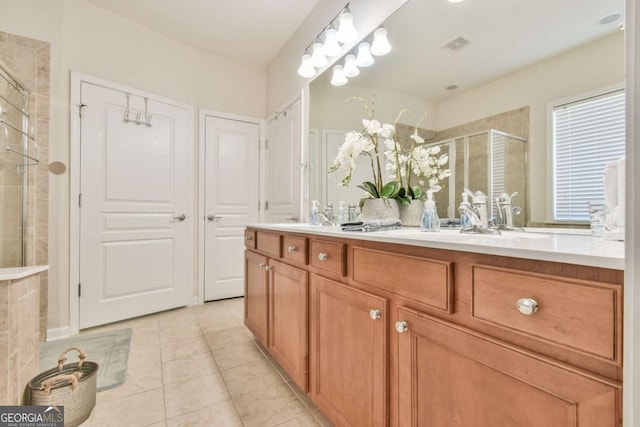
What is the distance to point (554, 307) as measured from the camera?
545mm

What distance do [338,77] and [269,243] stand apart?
1.24 metres

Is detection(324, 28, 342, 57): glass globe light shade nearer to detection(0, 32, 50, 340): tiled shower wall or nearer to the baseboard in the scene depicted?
detection(0, 32, 50, 340): tiled shower wall

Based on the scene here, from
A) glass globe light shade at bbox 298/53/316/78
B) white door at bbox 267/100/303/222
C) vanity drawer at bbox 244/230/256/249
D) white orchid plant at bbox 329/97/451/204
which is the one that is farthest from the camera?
white door at bbox 267/100/303/222

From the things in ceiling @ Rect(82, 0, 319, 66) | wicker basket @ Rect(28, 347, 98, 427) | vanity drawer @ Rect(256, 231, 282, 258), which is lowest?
wicker basket @ Rect(28, 347, 98, 427)

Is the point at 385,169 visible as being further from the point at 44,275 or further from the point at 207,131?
the point at 44,275

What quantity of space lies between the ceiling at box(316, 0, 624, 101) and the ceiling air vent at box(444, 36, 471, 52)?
1cm

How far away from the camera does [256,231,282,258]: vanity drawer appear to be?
1.63 meters

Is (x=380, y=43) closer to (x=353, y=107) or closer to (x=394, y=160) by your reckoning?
(x=353, y=107)

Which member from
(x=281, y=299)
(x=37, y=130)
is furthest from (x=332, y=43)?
(x=37, y=130)

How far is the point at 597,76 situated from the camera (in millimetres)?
917

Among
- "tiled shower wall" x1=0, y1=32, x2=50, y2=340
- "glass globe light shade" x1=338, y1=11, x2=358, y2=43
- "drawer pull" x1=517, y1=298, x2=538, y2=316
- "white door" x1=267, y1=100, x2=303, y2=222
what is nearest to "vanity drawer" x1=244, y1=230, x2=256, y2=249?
"white door" x1=267, y1=100, x2=303, y2=222

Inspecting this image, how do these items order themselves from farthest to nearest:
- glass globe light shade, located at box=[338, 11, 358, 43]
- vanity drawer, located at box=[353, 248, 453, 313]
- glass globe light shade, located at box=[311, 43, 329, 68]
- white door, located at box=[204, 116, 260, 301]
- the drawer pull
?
white door, located at box=[204, 116, 260, 301], glass globe light shade, located at box=[311, 43, 329, 68], glass globe light shade, located at box=[338, 11, 358, 43], vanity drawer, located at box=[353, 248, 453, 313], the drawer pull

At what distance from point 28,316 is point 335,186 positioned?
1.77m

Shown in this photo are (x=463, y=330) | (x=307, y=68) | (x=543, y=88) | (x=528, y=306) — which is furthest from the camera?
(x=307, y=68)
